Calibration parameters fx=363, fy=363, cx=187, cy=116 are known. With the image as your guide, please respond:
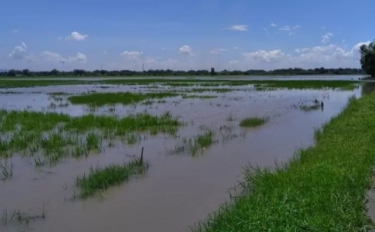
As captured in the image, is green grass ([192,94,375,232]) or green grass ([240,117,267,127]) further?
green grass ([240,117,267,127])

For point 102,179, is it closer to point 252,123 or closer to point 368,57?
point 252,123

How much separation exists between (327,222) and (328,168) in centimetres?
202

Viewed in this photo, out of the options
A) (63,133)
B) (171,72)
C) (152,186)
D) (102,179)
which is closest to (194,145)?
(152,186)

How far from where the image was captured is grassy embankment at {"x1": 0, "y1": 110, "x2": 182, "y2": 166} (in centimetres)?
927

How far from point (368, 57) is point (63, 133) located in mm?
55760

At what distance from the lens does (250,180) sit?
6191 millimetres

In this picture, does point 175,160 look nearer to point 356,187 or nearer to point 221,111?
point 356,187

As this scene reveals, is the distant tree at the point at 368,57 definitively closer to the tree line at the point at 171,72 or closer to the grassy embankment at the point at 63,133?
the grassy embankment at the point at 63,133

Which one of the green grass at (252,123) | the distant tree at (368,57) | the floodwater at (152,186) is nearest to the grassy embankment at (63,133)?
the floodwater at (152,186)

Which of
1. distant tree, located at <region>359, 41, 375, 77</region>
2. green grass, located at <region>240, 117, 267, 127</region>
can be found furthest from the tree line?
green grass, located at <region>240, 117, 267, 127</region>

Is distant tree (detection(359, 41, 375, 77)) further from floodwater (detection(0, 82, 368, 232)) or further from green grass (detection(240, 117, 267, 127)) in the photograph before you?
floodwater (detection(0, 82, 368, 232))

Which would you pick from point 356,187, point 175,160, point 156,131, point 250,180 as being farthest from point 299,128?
point 356,187

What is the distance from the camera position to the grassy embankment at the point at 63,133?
927cm

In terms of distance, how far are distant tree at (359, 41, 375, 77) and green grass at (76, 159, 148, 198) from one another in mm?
55900
